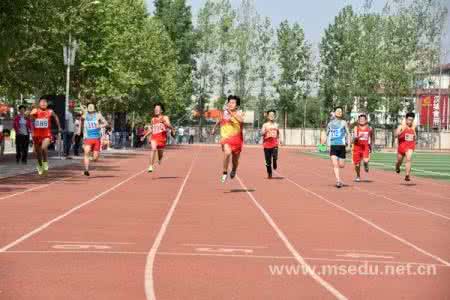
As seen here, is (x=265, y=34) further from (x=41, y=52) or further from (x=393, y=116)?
(x=41, y=52)

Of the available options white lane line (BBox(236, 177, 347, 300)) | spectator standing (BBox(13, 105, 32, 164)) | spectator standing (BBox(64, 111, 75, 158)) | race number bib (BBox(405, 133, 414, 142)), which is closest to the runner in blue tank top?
race number bib (BBox(405, 133, 414, 142))

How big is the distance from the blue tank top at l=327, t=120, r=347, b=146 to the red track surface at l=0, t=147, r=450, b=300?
2099 mm

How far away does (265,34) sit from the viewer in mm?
99438

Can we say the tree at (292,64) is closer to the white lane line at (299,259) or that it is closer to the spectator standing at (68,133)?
the spectator standing at (68,133)

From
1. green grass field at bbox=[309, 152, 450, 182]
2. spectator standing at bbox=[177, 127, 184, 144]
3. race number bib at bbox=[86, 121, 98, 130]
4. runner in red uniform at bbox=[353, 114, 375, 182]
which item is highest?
race number bib at bbox=[86, 121, 98, 130]

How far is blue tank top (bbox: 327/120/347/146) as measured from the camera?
23578 mm

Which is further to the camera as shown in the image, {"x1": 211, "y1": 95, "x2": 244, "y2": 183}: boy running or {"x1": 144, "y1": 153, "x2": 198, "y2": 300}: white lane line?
{"x1": 211, "y1": 95, "x2": 244, "y2": 183}: boy running

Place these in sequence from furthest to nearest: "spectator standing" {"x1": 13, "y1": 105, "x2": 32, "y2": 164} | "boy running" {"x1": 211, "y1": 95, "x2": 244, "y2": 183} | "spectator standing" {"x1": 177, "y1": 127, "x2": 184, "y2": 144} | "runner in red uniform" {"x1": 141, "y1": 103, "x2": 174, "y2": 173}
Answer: "spectator standing" {"x1": 177, "y1": 127, "x2": 184, "y2": 144}, "spectator standing" {"x1": 13, "y1": 105, "x2": 32, "y2": 164}, "runner in red uniform" {"x1": 141, "y1": 103, "x2": 174, "y2": 173}, "boy running" {"x1": 211, "y1": 95, "x2": 244, "y2": 183}

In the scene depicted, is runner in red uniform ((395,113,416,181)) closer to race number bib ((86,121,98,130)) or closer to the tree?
race number bib ((86,121,98,130))

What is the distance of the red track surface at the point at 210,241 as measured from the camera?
8.20 m

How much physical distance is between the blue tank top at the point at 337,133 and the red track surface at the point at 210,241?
6.89 ft

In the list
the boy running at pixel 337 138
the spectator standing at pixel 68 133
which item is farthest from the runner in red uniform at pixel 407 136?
the spectator standing at pixel 68 133

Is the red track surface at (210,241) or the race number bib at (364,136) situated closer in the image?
the red track surface at (210,241)

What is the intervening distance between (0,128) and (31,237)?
2326 cm
